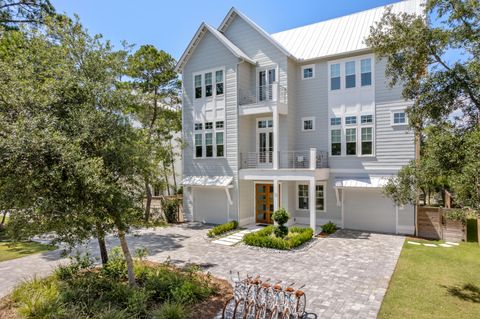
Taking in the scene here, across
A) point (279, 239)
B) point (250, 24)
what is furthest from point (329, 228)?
point (250, 24)

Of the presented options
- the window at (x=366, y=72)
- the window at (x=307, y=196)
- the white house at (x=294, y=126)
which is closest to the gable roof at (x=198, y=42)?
the white house at (x=294, y=126)

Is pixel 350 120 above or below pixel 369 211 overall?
above

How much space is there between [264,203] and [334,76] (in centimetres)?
889

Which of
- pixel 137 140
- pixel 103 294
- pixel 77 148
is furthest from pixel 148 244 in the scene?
pixel 77 148

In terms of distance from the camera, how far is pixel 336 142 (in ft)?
57.3

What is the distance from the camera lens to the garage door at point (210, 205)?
1933 cm

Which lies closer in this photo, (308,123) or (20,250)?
(20,250)

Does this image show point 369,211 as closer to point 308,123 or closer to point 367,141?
point 367,141

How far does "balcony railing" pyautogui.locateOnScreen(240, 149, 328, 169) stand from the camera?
17.5m

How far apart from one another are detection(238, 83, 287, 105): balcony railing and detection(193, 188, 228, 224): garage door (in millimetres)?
6027

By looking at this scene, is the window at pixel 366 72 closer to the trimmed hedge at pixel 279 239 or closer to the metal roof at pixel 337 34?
the metal roof at pixel 337 34

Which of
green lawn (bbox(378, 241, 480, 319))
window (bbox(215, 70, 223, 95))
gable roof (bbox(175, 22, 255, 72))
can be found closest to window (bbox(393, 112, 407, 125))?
green lawn (bbox(378, 241, 480, 319))

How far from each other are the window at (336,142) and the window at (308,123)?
1287 millimetres

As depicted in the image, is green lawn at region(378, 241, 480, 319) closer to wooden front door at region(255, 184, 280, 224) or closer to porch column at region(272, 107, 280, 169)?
porch column at region(272, 107, 280, 169)
